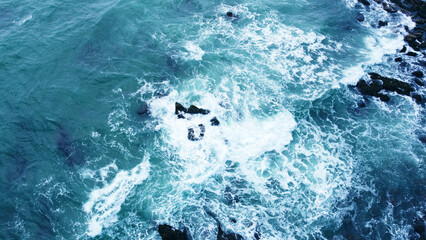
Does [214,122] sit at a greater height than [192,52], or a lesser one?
lesser

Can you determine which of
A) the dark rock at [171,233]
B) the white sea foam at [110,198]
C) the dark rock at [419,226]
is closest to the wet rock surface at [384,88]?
the dark rock at [419,226]

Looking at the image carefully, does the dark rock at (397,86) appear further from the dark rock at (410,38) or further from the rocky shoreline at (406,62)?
the dark rock at (410,38)

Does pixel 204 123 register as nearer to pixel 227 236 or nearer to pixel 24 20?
pixel 227 236

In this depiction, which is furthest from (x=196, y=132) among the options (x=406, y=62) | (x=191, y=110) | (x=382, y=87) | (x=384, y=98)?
(x=406, y=62)

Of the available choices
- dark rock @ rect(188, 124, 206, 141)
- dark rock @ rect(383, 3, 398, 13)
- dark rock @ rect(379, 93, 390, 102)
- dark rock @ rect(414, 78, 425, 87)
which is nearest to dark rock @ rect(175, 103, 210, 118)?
dark rock @ rect(188, 124, 206, 141)

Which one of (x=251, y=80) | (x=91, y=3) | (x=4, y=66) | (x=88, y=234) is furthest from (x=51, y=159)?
(x=91, y=3)

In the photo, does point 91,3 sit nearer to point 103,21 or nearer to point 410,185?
point 103,21
